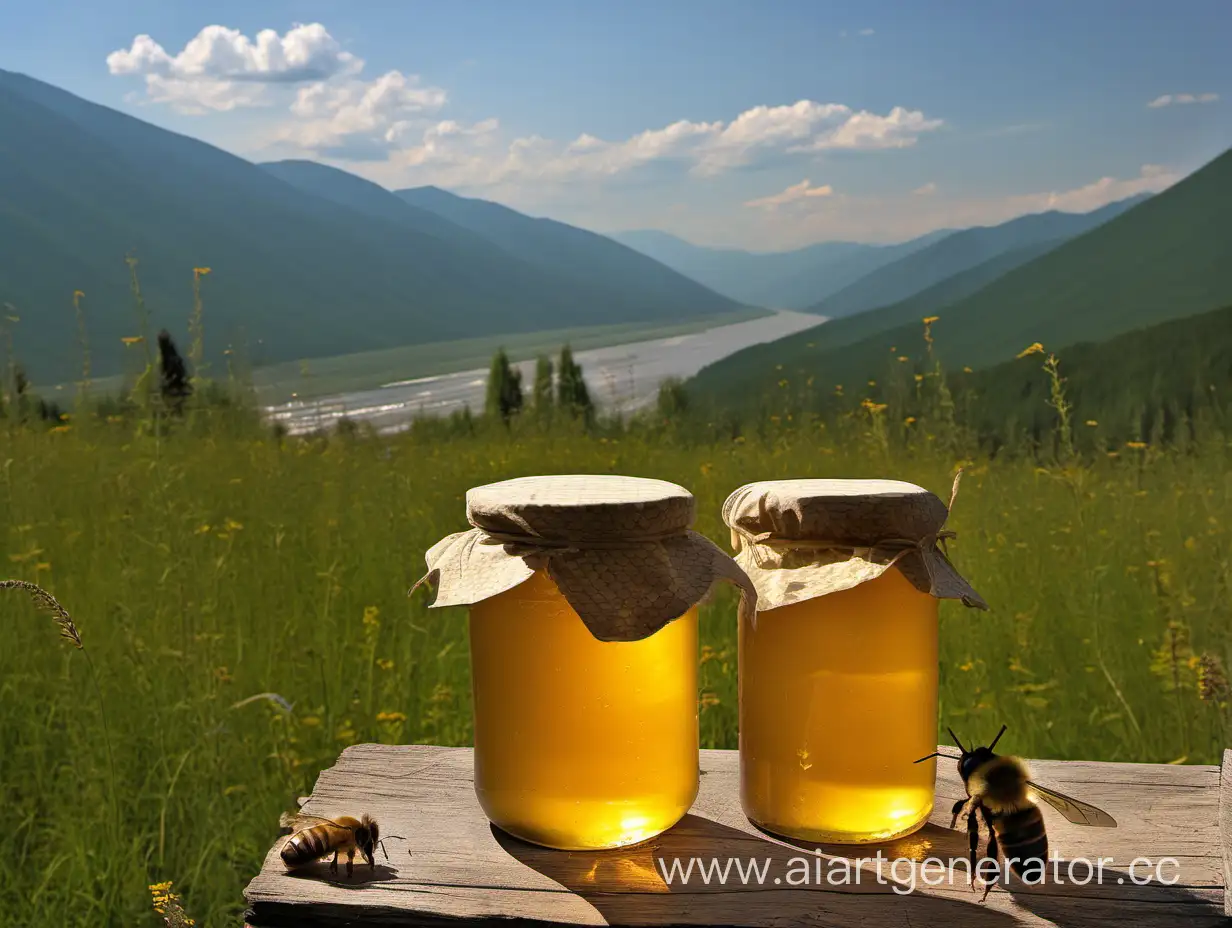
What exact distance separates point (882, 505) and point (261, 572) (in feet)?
8.55

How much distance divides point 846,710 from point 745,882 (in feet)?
0.77

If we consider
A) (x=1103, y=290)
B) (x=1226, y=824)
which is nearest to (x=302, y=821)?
(x=1226, y=824)

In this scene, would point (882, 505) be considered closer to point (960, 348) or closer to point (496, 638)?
point (496, 638)

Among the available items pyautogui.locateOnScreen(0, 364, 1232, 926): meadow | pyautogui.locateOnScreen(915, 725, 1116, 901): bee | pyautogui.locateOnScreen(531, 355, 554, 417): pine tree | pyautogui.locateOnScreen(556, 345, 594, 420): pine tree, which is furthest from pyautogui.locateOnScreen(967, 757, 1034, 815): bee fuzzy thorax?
pyautogui.locateOnScreen(556, 345, 594, 420): pine tree

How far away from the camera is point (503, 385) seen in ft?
36.6

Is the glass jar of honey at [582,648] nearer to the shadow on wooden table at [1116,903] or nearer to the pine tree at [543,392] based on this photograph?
the shadow on wooden table at [1116,903]

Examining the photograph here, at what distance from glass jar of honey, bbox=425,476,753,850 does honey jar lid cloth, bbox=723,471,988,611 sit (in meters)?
0.06

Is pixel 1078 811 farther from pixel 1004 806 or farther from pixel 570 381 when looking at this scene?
pixel 570 381

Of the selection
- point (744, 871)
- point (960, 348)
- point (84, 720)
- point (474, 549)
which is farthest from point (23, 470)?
point (960, 348)

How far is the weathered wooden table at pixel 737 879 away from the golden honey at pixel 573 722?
50mm

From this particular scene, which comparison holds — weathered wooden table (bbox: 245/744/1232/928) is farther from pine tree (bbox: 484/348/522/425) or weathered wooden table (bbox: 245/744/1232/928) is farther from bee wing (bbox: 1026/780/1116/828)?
pine tree (bbox: 484/348/522/425)

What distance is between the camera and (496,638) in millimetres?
1103

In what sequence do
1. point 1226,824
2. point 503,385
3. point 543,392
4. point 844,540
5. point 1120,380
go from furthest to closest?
point 503,385, point 1120,380, point 543,392, point 1226,824, point 844,540

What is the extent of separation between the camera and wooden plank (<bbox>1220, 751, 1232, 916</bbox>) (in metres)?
1.02
